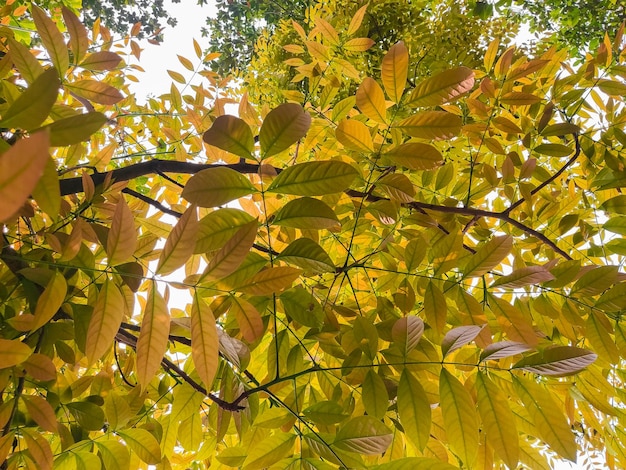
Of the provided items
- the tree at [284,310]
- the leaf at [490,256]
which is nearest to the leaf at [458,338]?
the tree at [284,310]

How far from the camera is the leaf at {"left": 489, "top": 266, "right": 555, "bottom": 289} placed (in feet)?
1.79

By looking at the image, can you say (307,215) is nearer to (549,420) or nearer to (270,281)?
(270,281)

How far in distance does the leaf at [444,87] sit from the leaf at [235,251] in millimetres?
296

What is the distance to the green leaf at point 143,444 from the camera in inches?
22.2

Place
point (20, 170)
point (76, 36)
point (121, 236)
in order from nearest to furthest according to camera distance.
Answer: point (20, 170) → point (121, 236) → point (76, 36)

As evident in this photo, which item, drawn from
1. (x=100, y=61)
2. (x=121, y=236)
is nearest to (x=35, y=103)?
(x=121, y=236)

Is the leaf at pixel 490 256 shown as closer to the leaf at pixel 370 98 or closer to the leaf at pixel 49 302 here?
the leaf at pixel 370 98

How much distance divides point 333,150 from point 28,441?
0.78m

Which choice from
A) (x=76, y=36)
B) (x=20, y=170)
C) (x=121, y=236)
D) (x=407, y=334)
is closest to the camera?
(x=20, y=170)

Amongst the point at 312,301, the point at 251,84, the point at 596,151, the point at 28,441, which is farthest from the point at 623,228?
the point at 251,84

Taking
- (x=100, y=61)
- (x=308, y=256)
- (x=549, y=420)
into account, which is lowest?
(x=549, y=420)

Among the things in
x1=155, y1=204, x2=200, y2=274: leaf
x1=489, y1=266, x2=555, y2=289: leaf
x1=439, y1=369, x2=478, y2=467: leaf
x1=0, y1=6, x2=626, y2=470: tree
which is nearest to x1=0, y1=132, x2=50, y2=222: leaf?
x1=0, y1=6, x2=626, y2=470: tree

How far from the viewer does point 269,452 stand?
52 centimetres

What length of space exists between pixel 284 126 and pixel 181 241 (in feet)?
0.54
